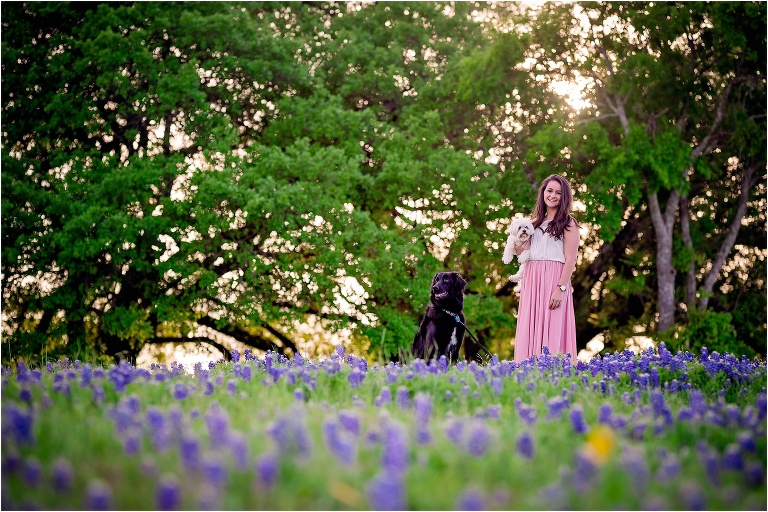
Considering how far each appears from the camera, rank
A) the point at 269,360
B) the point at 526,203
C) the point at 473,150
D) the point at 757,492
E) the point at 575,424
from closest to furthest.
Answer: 1. the point at 757,492
2. the point at 575,424
3. the point at 269,360
4. the point at 526,203
5. the point at 473,150

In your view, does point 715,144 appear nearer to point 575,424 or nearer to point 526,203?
point 526,203

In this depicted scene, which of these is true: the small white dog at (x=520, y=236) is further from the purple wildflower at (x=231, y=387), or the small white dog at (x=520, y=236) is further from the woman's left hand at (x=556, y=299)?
the purple wildflower at (x=231, y=387)

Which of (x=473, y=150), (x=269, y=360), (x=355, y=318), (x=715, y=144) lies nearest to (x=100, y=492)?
(x=269, y=360)

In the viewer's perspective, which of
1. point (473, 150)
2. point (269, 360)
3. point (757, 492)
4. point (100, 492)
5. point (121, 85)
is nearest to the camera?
point (100, 492)

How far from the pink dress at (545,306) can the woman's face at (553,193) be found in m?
0.27

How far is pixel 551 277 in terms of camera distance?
8.45m

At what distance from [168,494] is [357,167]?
49.3 ft

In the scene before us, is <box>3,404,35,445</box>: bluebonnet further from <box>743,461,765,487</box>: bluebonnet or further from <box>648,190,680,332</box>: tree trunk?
<box>648,190,680,332</box>: tree trunk

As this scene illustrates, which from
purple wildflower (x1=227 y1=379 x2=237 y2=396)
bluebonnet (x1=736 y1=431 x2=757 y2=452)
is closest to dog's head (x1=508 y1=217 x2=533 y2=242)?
purple wildflower (x1=227 y1=379 x2=237 y2=396)

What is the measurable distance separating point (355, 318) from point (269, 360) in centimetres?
1115

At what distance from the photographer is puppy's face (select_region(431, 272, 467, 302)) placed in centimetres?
864

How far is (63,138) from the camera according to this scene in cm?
1875

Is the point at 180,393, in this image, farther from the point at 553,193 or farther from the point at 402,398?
the point at 553,193

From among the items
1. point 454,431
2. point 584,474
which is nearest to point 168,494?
point 454,431
